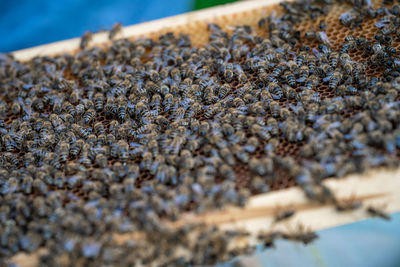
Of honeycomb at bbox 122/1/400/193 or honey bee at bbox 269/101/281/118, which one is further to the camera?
honey bee at bbox 269/101/281/118

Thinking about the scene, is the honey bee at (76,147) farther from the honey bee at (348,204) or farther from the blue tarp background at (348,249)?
the honey bee at (348,204)

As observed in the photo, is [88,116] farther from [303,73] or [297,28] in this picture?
[297,28]

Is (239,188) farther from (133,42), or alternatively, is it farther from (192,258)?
(133,42)

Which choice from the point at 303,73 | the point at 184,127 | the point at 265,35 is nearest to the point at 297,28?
the point at 265,35

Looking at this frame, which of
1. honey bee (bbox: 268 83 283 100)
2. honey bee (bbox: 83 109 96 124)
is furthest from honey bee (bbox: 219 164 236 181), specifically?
honey bee (bbox: 83 109 96 124)

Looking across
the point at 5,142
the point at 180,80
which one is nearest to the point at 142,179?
the point at 180,80

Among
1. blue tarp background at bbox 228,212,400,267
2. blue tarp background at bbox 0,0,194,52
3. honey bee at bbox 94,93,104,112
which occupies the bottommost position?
blue tarp background at bbox 228,212,400,267

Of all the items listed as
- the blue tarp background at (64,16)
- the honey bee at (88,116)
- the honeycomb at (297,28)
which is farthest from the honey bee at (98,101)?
the blue tarp background at (64,16)

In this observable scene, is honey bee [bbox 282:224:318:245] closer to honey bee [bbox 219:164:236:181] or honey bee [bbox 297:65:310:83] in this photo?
honey bee [bbox 219:164:236:181]
